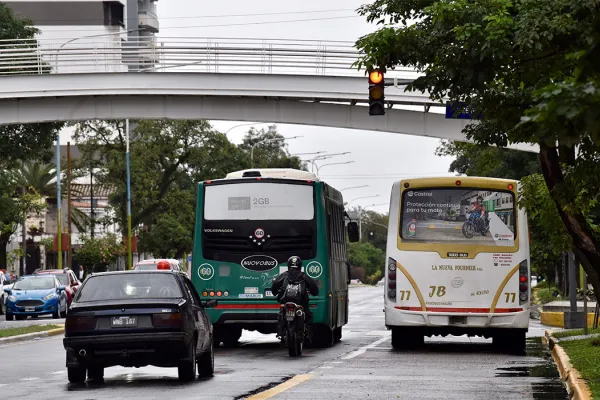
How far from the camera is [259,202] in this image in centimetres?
2395

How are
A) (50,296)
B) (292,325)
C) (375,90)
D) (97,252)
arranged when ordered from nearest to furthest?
(292,325) → (375,90) → (50,296) → (97,252)

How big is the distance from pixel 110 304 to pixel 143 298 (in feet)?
1.50

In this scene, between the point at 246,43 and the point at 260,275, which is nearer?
the point at 260,275

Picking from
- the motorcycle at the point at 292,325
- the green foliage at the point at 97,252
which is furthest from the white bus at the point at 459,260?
the green foliage at the point at 97,252

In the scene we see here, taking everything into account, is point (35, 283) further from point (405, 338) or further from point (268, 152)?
point (268, 152)

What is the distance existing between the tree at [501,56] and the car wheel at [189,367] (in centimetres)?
474

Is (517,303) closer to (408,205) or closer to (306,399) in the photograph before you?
(408,205)

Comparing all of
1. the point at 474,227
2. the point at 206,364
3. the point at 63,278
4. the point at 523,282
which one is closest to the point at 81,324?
the point at 206,364

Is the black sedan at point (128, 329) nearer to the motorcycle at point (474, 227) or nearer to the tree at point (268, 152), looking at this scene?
the motorcycle at point (474, 227)

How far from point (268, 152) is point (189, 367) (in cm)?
8973

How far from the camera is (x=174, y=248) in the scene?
8675 cm

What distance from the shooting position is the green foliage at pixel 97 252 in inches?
3115

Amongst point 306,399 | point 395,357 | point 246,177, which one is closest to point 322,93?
point 246,177

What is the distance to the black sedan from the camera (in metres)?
15.6
